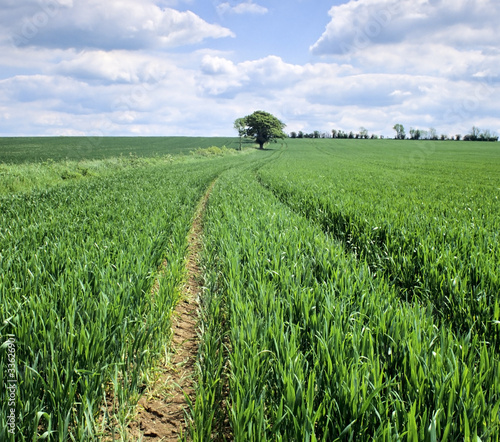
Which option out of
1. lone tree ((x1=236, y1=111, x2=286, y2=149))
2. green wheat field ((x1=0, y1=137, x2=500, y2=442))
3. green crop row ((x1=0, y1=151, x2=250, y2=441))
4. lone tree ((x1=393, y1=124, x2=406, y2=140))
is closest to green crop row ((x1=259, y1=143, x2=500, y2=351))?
green wheat field ((x1=0, y1=137, x2=500, y2=442))

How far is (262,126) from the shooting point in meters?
86.5

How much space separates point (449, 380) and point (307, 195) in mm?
10049

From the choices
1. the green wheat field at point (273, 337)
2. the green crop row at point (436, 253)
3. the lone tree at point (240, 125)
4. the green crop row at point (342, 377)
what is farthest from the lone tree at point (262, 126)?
the green crop row at point (342, 377)

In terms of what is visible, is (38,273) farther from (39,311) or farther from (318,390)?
(318,390)

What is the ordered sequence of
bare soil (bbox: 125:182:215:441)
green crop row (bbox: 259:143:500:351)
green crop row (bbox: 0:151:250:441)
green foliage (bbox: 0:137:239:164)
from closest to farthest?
green crop row (bbox: 0:151:250:441)
bare soil (bbox: 125:182:215:441)
green crop row (bbox: 259:143:500:351)
green foliage (bbox: 0:137:239:164)

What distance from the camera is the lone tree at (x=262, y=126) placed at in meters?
85.9

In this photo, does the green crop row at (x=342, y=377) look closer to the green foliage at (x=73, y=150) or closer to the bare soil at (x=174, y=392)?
the bare soil at (x=174, y=392)

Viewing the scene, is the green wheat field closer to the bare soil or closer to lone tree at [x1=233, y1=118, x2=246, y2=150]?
the bare soil

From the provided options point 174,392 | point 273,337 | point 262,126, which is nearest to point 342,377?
point 273,337

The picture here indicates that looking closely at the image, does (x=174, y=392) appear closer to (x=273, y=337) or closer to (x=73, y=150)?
(x=273, y=337)

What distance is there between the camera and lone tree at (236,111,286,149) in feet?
282

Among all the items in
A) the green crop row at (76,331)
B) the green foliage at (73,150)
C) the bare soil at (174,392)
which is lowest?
the bare soil at (174,392)

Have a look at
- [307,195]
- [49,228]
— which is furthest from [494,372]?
[307,195]

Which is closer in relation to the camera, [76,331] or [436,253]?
[76,331]
